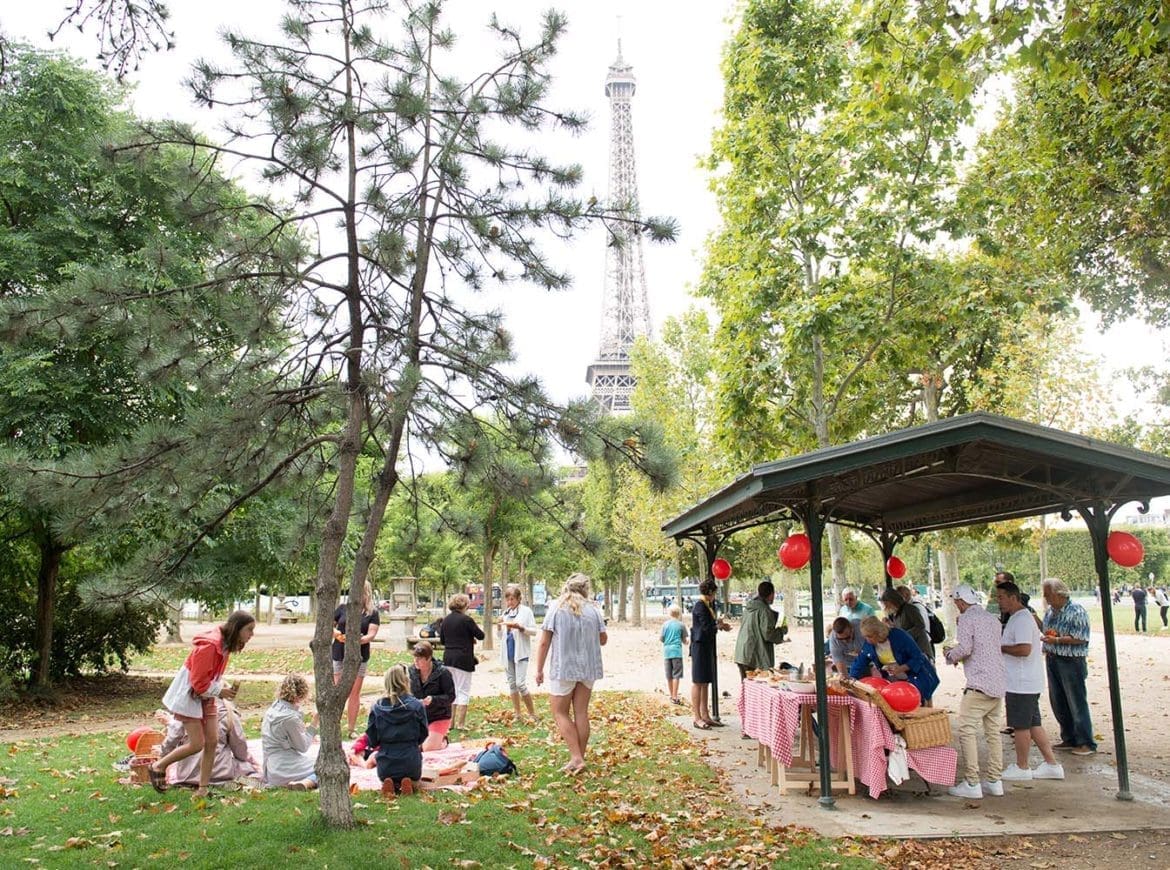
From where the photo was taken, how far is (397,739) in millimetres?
6965

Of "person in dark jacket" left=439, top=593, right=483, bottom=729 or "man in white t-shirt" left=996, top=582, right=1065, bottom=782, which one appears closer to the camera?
"man in white t-shirt" left=996, top=582, right=1065, bottom=782

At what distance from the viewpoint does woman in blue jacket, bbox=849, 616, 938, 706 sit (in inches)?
311

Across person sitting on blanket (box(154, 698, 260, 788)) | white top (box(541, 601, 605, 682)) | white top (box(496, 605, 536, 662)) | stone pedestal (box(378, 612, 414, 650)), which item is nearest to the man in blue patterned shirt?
white top (box(541, 601, 605, 682))

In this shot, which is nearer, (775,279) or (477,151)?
(477,151)

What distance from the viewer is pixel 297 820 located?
5887 millimetres

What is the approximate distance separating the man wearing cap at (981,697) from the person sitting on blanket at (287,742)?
5582mm

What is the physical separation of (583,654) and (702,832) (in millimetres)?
2057

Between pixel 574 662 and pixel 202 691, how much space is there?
3.10 m

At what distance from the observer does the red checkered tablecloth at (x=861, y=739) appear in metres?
7.23

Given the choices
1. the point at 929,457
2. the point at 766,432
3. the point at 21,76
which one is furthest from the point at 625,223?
the point at 21,76

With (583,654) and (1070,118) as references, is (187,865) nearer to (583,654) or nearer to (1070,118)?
(583,654)

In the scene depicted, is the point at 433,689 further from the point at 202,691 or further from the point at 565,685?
the point at 202,691

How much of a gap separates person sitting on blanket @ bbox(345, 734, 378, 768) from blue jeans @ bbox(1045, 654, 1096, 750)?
695 centimetres

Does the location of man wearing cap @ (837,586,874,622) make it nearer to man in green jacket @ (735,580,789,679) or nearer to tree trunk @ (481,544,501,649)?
man in green jacket @ (735,580,789,679)
